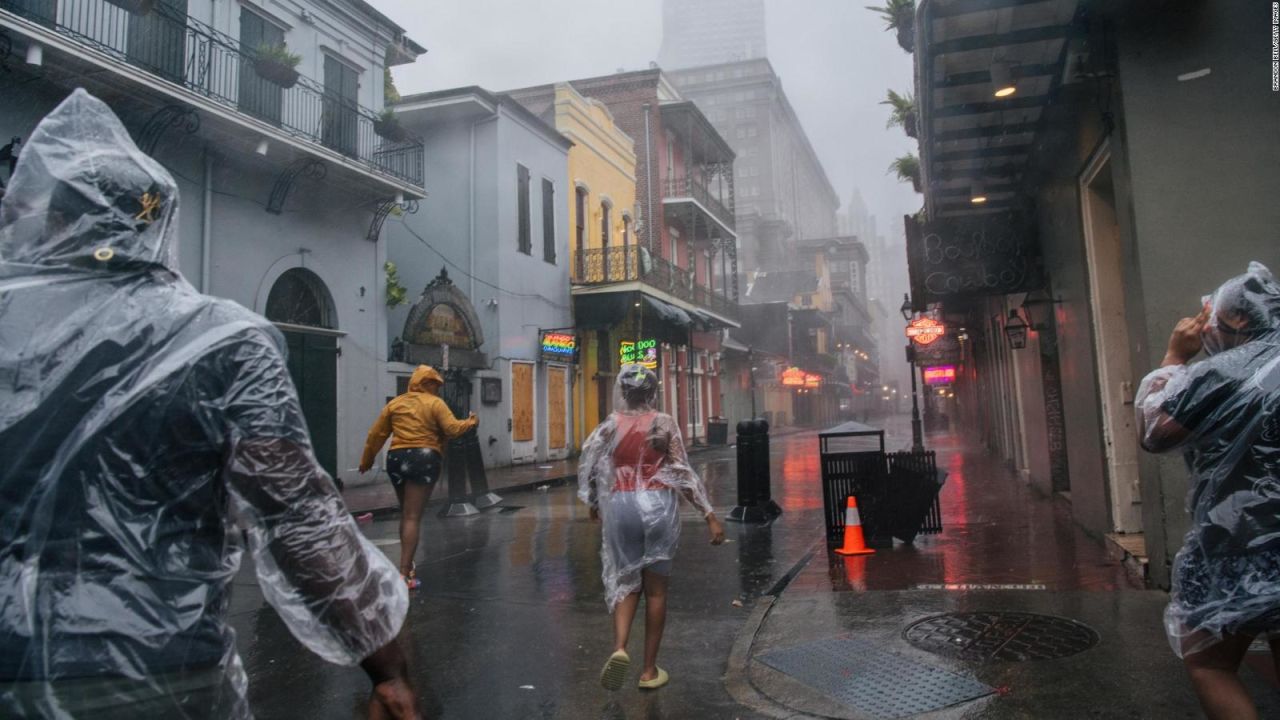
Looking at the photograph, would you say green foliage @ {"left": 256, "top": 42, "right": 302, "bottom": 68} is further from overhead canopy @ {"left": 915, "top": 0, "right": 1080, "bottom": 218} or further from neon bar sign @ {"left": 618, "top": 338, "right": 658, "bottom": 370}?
neon bar sign @ {"left": 618, "top": 338, "right": 658, "bottom": 370}

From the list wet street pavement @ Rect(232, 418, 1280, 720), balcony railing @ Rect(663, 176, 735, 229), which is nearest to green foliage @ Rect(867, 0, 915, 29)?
wet street pavement @ Rect(232, 418, 1280, 720)

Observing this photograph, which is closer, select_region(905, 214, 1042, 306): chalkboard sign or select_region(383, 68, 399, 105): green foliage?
select_region(905, 214, 1042, 306): chalkboard sign

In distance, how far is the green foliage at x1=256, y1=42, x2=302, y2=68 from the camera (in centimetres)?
1270

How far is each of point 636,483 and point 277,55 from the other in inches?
459

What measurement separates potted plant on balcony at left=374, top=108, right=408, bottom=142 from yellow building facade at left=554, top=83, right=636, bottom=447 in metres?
8.47

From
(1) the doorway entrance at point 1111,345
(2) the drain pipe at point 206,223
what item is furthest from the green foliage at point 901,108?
(2) the drain pipe at point 206,223

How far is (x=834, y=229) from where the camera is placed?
137m

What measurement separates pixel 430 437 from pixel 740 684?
136 inches

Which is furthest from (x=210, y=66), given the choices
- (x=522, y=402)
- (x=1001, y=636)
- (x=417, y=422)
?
(x=1001, y=636)

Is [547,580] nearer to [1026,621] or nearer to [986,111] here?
[1026,621]

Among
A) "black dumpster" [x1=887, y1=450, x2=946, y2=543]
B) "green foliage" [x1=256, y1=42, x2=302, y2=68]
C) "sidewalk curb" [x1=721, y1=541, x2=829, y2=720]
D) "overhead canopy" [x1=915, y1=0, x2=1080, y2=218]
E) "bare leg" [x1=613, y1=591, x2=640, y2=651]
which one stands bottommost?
"sidewalk curb" [x1=721, y1=541, x2=829, y2=720]

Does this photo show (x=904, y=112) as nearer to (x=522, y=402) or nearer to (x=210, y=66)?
(x=210, y=66)

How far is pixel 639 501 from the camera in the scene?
4.22 meters

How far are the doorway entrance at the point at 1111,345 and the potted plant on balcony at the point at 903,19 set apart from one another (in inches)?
84.3
